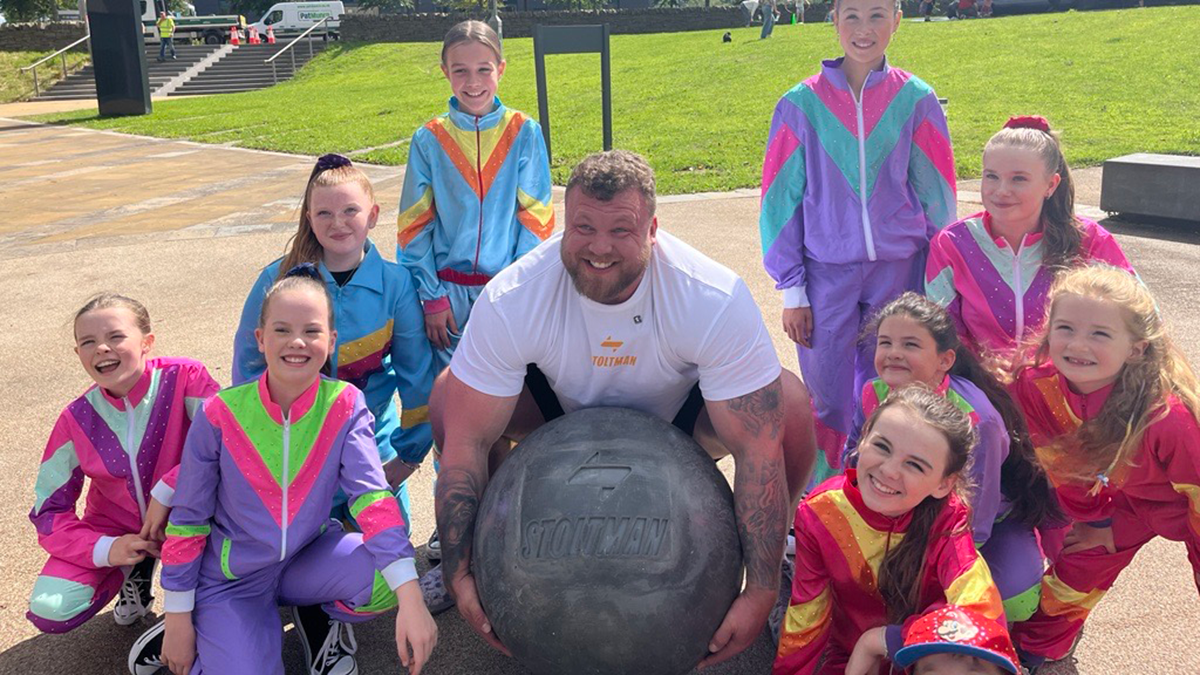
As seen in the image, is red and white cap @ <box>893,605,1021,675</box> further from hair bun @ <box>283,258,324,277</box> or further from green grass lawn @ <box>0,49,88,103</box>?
green grass lawn @ <box>0,49,88,103</box>

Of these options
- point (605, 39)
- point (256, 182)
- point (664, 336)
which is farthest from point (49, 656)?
point (256, 182)

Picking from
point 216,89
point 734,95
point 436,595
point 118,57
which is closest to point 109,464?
point 436,595

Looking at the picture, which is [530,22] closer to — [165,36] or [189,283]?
[165,36]

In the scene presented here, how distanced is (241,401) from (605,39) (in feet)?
23.7

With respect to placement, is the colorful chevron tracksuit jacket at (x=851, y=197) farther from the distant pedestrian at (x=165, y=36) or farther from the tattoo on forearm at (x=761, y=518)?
the distant pedestrian at (x=165, y=36)

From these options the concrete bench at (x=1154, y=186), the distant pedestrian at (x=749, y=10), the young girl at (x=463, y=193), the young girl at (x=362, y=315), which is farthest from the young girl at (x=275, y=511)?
the distant pedestrian at (x=749, y=10)

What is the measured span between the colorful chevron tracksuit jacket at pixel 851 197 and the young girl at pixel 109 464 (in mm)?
2497

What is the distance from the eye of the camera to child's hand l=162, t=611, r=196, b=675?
3.28 m

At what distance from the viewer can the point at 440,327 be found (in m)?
4.43

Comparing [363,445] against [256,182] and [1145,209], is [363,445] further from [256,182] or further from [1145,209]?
[256,182]

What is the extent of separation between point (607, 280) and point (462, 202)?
138 cm

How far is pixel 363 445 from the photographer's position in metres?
3.50

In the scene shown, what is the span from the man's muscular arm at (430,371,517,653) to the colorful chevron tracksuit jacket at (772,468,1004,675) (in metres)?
0.98

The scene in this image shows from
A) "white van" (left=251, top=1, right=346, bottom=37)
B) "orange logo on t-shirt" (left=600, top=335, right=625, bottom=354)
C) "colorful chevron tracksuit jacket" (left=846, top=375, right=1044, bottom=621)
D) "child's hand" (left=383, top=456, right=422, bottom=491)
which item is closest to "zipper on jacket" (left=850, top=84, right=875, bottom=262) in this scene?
"colorful chevron tracksuit jacket" (left=846, top=375, right=1044, bottom=621)
